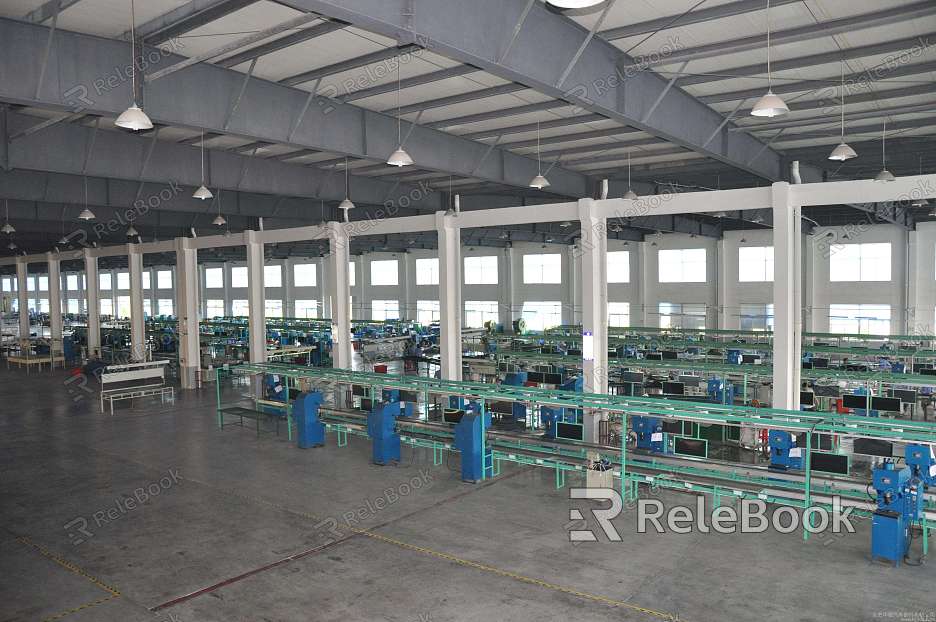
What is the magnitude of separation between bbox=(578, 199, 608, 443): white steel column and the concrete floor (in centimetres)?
238

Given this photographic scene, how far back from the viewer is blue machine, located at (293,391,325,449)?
13406mm

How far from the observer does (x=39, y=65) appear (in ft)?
26.7

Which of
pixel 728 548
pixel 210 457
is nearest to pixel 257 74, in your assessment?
pixel 210 457

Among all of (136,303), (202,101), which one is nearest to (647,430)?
(202,101)

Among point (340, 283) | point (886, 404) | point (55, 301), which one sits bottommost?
point (886, 404)

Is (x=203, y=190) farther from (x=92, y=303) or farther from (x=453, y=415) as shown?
(x=92, y=303)

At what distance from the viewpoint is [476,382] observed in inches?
527

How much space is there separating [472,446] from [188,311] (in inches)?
553

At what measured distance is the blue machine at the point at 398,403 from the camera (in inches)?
496

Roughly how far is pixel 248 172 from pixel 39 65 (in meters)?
7.41

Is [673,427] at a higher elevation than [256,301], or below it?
below

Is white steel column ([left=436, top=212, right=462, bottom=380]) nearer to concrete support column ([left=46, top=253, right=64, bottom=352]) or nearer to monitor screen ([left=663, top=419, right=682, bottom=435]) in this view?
monitor screen ([left=663, top=419, right=682, bottom=435])

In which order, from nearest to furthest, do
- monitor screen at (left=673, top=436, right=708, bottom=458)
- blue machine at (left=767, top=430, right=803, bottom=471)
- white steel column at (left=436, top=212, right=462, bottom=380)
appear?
monitor screen at (left=673, top=436, right=708, bottom=458) < blue machine at (left=767, top=430, right=803, bottom=471) < white steel column at (left=436, top=212, right=462, bottom=380)

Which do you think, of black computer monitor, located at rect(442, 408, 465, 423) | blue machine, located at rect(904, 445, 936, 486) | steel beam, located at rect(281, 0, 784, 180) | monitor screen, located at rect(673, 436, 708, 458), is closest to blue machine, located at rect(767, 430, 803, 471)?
monitor screen, located at rect(673, 436, 708, 458)
